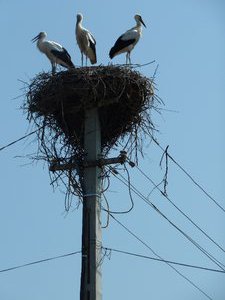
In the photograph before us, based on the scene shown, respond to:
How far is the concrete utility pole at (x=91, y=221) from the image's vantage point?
7012 millimetres

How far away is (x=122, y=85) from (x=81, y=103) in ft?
2.66

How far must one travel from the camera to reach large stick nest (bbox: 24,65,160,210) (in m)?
8.84

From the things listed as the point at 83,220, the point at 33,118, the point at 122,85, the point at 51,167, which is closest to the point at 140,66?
the point at 122,85

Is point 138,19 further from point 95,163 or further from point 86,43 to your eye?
point 95,163

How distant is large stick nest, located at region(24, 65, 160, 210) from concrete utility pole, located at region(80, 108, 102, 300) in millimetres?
577

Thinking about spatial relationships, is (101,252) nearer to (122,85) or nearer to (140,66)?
(122,85)

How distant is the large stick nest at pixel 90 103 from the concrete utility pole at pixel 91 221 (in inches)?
22.7

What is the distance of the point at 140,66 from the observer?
33.4ft

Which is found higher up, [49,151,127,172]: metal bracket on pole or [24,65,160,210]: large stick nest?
[24,65,160,210]: large stick nest

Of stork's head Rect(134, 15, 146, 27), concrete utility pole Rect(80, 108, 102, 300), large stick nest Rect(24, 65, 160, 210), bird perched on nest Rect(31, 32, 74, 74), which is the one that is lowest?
concrete utility pole Rect(80, 108, 102, 300)

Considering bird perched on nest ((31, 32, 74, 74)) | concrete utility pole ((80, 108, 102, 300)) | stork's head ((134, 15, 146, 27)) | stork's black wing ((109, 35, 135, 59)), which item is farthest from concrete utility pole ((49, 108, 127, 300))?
stork's head ((134, 15, 146, 27))

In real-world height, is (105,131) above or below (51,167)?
above

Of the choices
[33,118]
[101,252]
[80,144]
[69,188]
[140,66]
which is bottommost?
[101,252]

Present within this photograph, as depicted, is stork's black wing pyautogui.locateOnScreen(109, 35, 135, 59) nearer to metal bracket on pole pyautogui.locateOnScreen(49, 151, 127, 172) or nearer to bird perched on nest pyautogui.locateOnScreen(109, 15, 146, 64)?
bird perched on nest pyautogui.locateOnScreen(109, 15, 146, 64)
